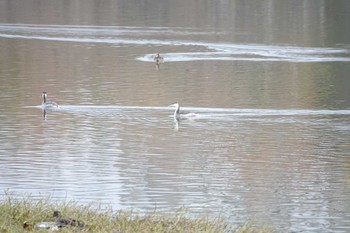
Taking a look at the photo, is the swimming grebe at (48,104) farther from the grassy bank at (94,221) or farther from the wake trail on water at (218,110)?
the grassy bank at (94,221)

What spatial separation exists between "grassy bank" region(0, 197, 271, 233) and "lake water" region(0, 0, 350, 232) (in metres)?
3.18

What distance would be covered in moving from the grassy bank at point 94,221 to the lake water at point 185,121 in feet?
10.4

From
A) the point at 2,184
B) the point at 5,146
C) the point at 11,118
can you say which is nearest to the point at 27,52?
the point at 11,118

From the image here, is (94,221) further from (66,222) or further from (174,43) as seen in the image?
(174,43)

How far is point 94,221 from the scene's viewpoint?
50.6 feet

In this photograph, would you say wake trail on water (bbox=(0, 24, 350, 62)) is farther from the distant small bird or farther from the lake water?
the distant small bird

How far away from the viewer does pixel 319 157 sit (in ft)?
91.9

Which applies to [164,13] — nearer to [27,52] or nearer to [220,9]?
[220,9]

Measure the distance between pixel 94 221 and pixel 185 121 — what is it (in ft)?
60.4

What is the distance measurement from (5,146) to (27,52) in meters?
28.3

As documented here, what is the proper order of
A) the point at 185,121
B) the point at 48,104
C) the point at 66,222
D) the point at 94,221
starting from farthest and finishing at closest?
the point at 48,104
the point at 185,121
the point at 94,221
the point at 66,222

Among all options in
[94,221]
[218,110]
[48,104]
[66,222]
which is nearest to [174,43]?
[218,110]

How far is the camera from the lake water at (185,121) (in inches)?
889

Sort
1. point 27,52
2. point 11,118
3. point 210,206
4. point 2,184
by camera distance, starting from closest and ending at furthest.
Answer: point 210,206, point 2,184, point 11,118, point 27,52
